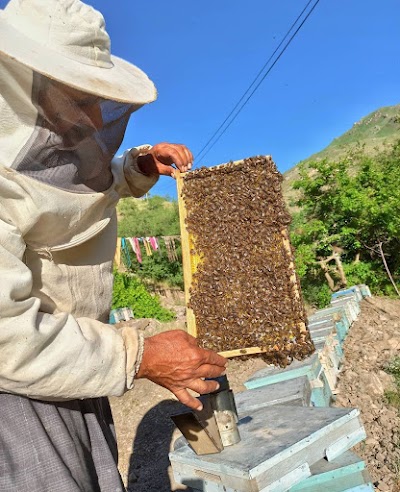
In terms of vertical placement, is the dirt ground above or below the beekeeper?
below

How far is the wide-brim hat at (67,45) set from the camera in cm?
117

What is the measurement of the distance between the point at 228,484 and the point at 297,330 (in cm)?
72

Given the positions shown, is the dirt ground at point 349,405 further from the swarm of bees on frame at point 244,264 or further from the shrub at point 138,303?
the shrub at point 138,303

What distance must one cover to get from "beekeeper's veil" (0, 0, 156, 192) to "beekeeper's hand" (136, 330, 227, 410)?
1.74 feet

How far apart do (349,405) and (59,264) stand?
384 cm

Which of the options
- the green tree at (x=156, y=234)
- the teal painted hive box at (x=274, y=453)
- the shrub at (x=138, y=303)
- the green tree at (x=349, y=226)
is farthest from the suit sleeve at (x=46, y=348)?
the green tree at (x=156, y=234)

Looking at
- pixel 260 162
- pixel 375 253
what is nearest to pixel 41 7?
pixel 260 162

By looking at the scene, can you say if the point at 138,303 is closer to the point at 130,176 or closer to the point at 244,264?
the point at 244,264

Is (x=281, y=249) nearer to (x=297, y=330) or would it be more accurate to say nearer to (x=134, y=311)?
(x=297, y=330)

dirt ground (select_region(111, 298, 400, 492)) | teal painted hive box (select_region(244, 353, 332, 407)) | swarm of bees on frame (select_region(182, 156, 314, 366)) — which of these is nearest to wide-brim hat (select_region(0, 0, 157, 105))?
swarm of bees on frame (select_region(182, 156, 314, 366))

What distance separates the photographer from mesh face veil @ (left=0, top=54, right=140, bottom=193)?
1.21m

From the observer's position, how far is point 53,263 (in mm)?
1399

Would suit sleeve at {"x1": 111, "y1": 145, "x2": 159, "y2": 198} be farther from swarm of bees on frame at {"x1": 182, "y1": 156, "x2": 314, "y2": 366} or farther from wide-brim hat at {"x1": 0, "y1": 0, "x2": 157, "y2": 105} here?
wide-brim hat at {"x1": 0, "y1": 0, "x2": 157, "y2": 105}

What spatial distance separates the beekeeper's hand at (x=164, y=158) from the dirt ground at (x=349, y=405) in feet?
4.88
